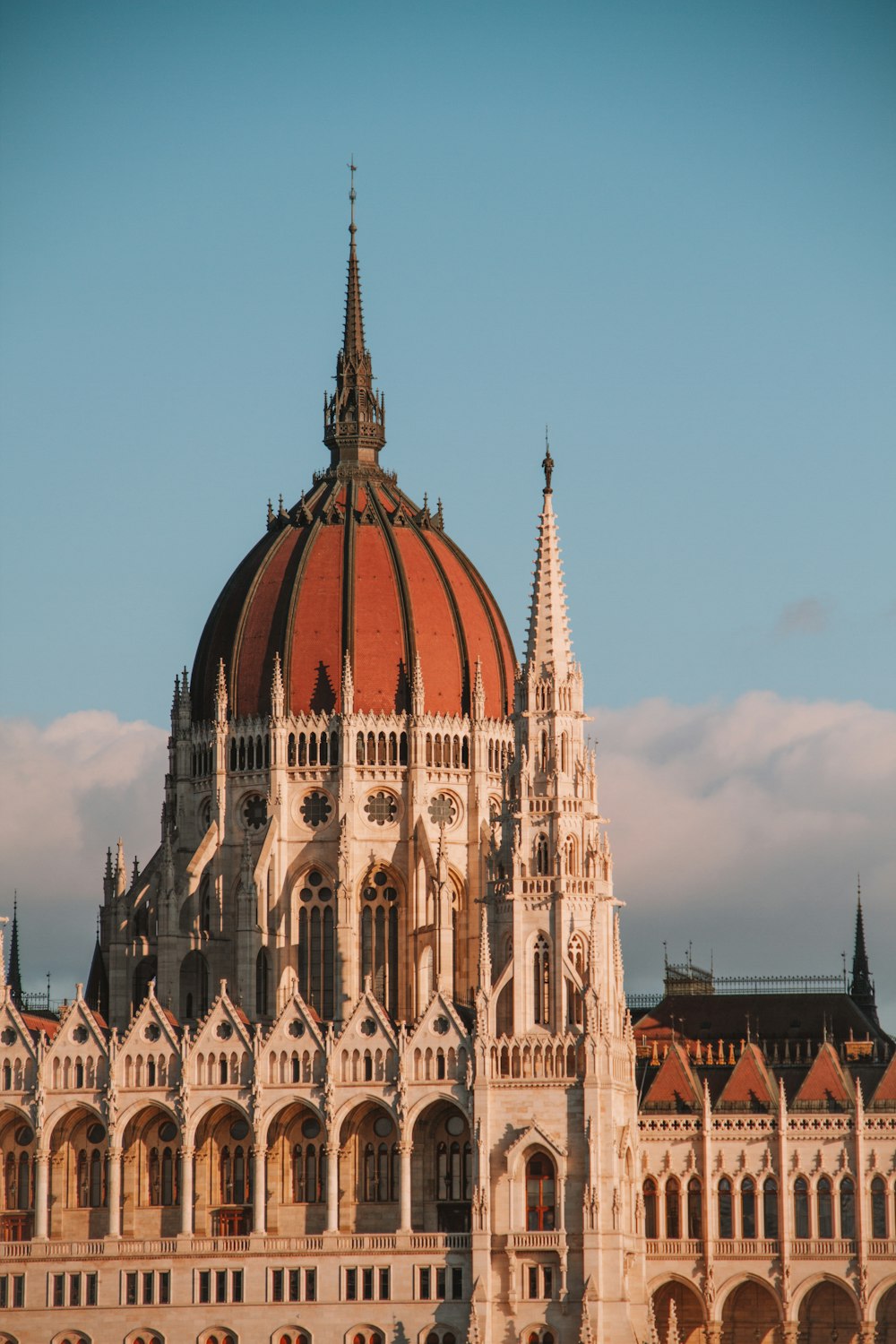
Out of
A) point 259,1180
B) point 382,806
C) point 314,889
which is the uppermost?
point 382,806

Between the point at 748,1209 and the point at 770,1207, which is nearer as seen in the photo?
the point at 770,1207

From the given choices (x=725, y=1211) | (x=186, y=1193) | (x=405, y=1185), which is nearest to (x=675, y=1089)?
(x=725, y=1211)

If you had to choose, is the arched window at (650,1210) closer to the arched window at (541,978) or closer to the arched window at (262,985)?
the arched window at (541,978)

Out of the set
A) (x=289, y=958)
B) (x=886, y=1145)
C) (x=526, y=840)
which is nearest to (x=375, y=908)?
(x=289, y=958)

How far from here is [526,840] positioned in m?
138

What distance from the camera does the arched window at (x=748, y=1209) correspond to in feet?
453

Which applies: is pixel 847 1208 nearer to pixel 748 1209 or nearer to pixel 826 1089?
pixel 748 1209

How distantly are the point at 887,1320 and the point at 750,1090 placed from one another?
11.8 meters

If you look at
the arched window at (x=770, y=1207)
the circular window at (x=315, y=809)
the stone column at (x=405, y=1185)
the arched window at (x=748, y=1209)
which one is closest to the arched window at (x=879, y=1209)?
the arched window at (x=770, y=1207)

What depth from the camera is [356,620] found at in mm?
154500

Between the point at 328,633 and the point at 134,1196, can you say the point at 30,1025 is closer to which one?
the point at 134,1196

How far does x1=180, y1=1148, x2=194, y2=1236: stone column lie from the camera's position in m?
136

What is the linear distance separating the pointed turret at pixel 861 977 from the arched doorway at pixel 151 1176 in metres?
39.7

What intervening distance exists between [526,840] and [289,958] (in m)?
19.1
